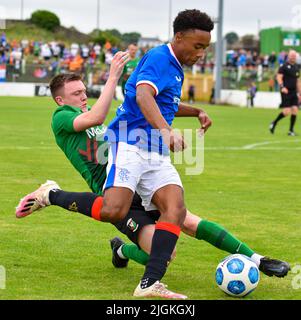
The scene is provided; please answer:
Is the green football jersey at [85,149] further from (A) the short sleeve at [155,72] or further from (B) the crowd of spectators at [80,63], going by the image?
(B) the crowd of spectators at [80,63]

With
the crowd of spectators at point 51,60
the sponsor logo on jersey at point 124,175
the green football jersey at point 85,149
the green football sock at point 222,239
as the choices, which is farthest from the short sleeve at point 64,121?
the crowd of spectators at point 51,60

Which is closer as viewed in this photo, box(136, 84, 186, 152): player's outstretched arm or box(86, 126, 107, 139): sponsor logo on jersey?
box(136, 84, 186, 152): player's outstretched arm

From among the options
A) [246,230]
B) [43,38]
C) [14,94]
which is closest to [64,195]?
[246,230]

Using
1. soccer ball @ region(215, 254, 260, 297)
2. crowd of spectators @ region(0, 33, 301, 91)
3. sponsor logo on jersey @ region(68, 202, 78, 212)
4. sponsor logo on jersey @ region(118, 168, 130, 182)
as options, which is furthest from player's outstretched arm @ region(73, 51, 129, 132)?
crowd of spectators @ region(0, 33, 301, 91)

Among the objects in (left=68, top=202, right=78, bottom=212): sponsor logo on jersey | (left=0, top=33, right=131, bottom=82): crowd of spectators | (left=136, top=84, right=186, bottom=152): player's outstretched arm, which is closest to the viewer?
(left=136, top=84, right=186, bottom=152): player's outstretched arm

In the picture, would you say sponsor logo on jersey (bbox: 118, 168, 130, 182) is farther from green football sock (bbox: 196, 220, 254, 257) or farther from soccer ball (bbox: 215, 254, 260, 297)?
soccer ball (bbox: 215, 254, 260, 297)

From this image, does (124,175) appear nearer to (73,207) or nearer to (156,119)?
(156,119)

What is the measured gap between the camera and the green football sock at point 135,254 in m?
6.93

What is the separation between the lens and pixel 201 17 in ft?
21.2

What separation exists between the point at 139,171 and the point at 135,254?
0.92 m

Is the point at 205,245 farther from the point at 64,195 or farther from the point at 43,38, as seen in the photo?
the point at 43,38

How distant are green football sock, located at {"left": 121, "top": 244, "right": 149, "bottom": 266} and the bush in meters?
78.0

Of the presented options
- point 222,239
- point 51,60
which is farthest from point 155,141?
point 51,60

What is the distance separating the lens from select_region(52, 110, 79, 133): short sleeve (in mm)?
6855
